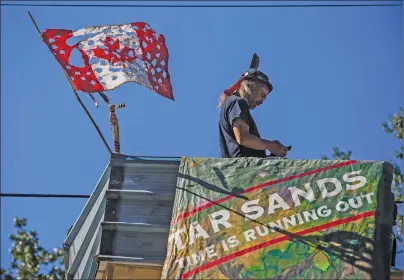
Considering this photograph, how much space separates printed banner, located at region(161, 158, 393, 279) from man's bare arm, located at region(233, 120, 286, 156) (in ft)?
0.92

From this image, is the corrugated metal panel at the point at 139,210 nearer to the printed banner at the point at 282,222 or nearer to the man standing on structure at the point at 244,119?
the printed banner at the point at 282,222

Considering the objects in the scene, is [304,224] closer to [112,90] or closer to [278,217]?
[278,217]

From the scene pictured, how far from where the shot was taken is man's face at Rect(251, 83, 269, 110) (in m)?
9.26

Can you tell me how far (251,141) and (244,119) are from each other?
0.24 meters

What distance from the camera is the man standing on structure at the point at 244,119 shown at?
341 inches

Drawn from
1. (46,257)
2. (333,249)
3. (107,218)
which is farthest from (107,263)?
(46,257)

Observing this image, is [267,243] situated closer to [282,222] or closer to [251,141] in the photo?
[282,222]

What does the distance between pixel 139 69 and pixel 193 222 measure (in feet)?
7.24

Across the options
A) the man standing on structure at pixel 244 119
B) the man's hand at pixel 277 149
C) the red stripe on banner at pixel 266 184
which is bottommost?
the red stripe on banner at pixel 266 184

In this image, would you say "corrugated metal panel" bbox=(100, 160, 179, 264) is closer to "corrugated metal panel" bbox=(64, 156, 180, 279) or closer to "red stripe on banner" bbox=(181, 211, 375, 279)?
"corrugated metal panel" bbox=(64, 156, 180, 279)

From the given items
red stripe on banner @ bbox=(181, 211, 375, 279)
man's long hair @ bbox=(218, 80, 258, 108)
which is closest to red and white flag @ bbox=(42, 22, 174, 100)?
man's long hair @ bbox=(218, 80, 258, 108)

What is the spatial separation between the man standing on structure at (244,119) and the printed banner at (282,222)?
361 mm

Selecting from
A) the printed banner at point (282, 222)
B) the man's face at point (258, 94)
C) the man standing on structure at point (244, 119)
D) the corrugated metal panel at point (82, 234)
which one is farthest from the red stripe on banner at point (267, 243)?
the man's face at point (258, 94)

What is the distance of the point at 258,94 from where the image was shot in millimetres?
9273
